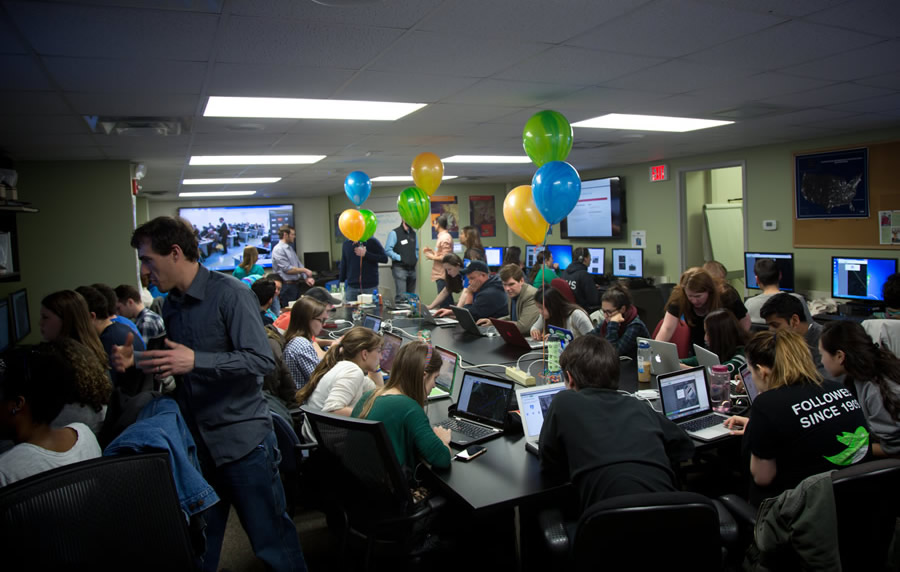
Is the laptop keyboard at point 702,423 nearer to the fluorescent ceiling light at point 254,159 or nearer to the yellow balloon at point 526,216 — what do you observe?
the yellow balloon at point 526,216

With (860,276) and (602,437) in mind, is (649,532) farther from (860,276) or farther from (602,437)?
(860,276)

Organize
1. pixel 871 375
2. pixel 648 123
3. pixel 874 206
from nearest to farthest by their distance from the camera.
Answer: pixel 871 375 → pixel 648 123 → pixel 874 206

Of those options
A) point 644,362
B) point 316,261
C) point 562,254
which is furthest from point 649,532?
point 316,261

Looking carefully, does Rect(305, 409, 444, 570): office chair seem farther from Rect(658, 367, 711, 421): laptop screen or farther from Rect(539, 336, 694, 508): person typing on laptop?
Rect(658, 367, 711, 421): laptop screen

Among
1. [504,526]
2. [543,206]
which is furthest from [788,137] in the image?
[504,526]

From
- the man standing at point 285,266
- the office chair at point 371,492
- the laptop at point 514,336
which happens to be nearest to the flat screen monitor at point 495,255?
the man standing at point 285,266

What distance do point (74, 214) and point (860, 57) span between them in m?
6.32

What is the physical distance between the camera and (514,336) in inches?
173

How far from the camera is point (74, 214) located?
18.3ft

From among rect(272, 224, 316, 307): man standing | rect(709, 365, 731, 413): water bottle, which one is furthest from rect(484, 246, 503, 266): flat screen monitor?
rect(709, 365, 731, 413): water bottle

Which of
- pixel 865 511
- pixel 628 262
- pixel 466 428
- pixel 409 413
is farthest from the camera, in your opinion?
pixel 628 262

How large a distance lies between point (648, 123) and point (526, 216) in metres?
1.50

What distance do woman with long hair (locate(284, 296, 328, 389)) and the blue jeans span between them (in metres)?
1.45

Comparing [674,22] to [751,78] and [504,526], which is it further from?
[504,526]
